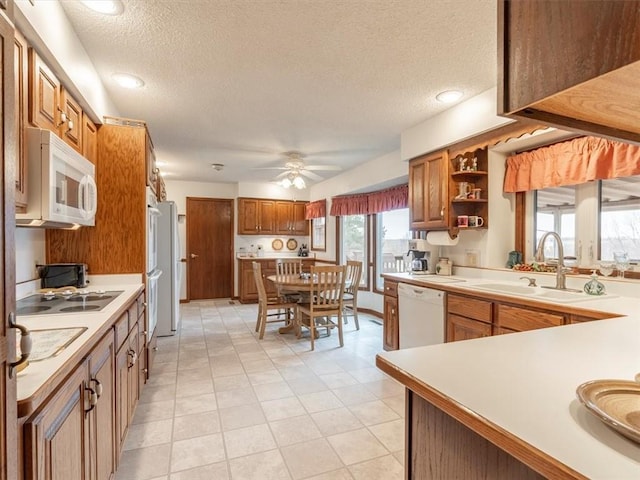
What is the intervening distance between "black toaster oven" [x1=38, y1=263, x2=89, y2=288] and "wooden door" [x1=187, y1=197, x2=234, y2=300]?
A: 4.20 metres

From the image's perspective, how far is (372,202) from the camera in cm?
511

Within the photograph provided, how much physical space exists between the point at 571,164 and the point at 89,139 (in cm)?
340

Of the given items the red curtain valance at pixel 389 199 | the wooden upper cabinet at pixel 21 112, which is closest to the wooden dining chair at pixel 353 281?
the red curtain valance at pixel 389 199

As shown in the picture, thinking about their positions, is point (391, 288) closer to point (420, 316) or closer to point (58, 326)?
point (420, 316)

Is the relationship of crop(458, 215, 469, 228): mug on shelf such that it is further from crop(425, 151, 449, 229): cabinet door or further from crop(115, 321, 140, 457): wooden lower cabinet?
crop(115, 321, 140, 457): wooden lower cabinet

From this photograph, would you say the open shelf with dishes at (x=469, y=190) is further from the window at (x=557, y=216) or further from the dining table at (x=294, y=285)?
the dining table at (x=294, y=285)

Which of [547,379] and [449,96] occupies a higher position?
[449,96]

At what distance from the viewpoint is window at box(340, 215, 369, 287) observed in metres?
5.54

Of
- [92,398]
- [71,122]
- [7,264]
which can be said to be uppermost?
[71,122]

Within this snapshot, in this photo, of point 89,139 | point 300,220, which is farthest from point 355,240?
point 89,139

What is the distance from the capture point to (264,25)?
6.06 ft

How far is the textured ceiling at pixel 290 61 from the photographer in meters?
1.74

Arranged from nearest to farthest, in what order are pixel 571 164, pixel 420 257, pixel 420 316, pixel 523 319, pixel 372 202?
1. pixel 523 319
2. pixel 571 164
3. pixel 420 316
4. pixel 420 257
5. pixel 372 202

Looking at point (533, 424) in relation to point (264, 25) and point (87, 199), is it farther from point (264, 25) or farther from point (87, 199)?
point (87, 199)
